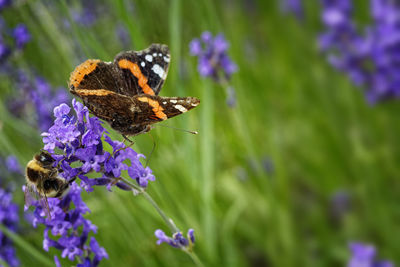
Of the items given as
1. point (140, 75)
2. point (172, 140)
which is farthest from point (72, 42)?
point (140, 75)

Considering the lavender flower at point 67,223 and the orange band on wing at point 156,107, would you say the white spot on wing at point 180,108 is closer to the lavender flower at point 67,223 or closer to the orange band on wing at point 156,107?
the orange band on wing at point 156,107

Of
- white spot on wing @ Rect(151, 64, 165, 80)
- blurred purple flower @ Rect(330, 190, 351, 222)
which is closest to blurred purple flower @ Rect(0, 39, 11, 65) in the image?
white spot on wing @ Rect(151, 64, 165, 80)

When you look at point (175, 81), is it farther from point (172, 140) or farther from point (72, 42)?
point (72, 42)

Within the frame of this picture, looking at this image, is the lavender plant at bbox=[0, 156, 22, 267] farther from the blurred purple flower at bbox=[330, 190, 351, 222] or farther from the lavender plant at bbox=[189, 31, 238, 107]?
the blurred purple flower at bbox=[330, 190, 351, 222]

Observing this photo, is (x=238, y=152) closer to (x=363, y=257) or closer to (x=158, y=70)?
(x=363, y=257)

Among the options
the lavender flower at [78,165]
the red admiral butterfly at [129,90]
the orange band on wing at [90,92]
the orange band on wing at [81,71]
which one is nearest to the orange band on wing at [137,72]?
the red admiral butterfly at [129,90]
